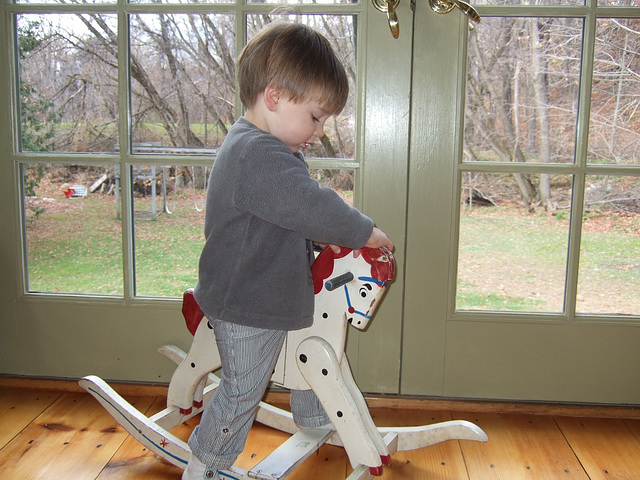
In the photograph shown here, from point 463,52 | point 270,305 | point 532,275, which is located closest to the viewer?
point 270,305

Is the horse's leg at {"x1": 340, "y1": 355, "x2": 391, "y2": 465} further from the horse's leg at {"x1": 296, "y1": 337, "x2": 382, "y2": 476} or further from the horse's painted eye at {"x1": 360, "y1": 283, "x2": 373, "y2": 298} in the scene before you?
the horse's painted eye at {"x1": 360, "y1": 283, "x2": 373, "y2": 298}

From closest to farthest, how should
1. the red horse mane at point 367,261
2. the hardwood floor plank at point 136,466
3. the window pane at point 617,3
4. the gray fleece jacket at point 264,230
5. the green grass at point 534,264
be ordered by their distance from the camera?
the gray fleece jacket at point 264,230, the red horse mane at point 367,261, the hardwood floor plank at point 136,466, the window pane at point 617,3, the green grass at point 534,264

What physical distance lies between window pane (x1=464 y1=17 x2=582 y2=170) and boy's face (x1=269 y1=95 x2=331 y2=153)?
49cm

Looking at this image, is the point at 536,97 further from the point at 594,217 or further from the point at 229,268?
the point at 229,268

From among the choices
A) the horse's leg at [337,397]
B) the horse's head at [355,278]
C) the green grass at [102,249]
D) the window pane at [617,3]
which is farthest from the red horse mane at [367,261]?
the window pane at [617,3]

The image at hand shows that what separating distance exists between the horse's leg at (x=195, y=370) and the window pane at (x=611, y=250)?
84 cm

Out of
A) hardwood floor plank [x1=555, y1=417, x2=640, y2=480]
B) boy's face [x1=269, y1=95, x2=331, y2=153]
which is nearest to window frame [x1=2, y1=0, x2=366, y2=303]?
boy's face [x1=269, y1=95, x2=331, y2=153]

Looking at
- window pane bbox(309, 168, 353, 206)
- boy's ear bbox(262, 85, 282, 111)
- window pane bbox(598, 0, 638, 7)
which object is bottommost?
window pane bbox(309, 168, 353, 206)

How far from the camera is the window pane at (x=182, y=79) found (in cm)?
133

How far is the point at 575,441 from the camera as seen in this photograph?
1263 mm

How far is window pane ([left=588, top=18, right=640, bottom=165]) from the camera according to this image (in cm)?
126

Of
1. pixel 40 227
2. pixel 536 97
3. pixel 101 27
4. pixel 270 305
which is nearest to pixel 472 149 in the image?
pixel 536 97

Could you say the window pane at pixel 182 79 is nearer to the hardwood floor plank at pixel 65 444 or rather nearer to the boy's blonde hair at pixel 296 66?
the boy's blonde hair at pixel 296 66

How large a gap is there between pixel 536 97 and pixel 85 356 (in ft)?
4.01
